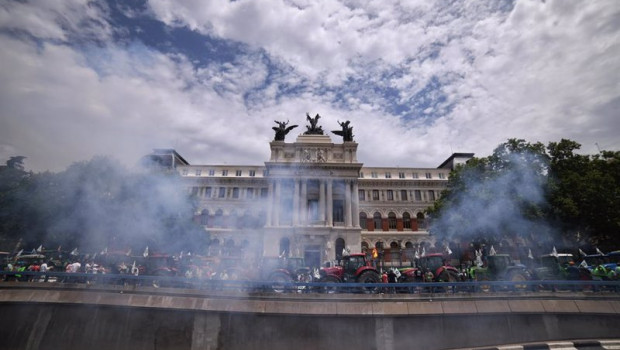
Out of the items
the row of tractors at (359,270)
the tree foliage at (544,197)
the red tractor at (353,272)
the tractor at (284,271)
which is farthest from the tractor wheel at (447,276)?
the tree foliage at (544,197)

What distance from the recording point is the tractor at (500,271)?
13047 millimetres

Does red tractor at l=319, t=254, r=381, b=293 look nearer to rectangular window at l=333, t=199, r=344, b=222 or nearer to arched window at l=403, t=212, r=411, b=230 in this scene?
rectangular window at l=333, t=199, r=344, b=222

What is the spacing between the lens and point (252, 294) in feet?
29.6

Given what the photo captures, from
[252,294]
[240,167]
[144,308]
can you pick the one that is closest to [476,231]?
[252,294]

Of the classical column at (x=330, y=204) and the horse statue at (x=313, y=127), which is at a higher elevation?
the horse statue at (x=313, y=127)

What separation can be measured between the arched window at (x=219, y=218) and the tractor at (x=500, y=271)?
3359cm

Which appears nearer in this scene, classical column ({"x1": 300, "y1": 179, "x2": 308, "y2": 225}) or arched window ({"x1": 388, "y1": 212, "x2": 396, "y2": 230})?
classical column ({"x1": 300, "y1": 179, "x2": 308, "y2": 225})

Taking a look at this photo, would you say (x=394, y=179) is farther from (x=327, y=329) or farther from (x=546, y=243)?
(x=327, y=329)

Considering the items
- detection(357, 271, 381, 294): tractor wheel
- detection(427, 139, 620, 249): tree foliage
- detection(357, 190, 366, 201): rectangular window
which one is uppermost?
detection(357, 190, 366, 201): rectangular window

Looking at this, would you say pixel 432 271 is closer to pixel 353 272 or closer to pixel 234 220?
pixel 353 272

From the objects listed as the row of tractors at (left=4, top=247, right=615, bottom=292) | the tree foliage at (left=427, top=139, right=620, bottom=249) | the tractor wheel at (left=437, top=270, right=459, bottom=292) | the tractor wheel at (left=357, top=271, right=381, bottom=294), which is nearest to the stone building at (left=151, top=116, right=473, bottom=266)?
the tree foliage at (left=427, top=139, right=620, bottom=249)

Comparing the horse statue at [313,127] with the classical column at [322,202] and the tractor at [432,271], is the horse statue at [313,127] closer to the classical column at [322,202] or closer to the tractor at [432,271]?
the classical column at [322,202]

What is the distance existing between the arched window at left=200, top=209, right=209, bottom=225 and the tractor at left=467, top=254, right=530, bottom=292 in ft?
114

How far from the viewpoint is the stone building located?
116 feet
